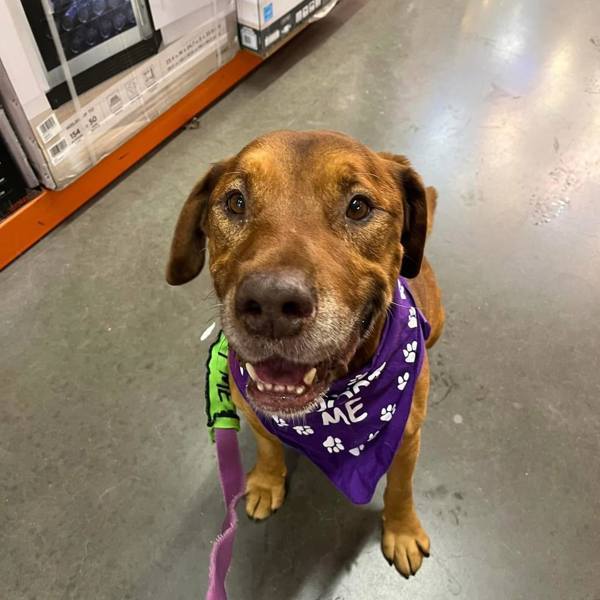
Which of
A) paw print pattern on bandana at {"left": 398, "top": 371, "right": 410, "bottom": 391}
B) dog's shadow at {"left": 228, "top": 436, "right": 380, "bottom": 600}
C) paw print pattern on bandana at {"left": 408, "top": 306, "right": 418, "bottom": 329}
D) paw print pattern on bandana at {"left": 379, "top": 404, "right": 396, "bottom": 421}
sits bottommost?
dog's shadow at {"left": 228, "top": 436, "right": 380, "bottom": 600}

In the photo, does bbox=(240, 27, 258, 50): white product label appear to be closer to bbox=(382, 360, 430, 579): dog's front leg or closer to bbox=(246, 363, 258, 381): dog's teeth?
bbox=(382, 360, 430, 579): dog's front leg

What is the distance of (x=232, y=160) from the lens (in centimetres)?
158

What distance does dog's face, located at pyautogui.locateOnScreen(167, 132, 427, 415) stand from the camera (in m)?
1.20

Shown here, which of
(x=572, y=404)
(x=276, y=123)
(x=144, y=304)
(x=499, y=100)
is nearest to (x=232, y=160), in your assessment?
(x=144, y=304)

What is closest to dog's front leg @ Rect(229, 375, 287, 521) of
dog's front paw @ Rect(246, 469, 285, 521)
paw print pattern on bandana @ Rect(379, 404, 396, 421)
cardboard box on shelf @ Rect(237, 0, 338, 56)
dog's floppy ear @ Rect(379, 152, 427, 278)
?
dog's front paw @ Rect(246, 469, 285, 521)

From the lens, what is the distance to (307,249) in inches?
49.9

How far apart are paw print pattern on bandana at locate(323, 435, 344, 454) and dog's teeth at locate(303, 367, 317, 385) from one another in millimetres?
416

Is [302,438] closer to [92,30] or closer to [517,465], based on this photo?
[517,465]

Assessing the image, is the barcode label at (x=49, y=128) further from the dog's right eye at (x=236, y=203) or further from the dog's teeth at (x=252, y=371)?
the dog's teeth at (x=252, y=371)

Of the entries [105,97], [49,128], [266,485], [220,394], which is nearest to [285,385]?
[220,394]

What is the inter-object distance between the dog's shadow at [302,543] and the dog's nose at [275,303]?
3.89ft

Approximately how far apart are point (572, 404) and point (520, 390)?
0.22 meters

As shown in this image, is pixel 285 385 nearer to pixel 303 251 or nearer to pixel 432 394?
pixel 303 251

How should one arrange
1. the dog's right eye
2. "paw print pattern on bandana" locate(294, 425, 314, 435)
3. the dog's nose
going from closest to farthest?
1. the dog's nose
2. the dog's right eye
3. "paw print pattern on bandana" locate(294, 425, 314, 435)
